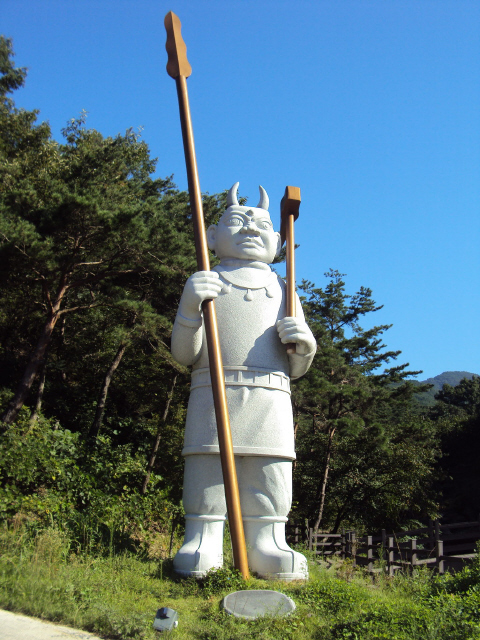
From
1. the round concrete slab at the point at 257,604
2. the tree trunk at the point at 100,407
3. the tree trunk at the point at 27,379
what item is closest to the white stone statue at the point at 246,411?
the round concrete slab at the point at 257,604

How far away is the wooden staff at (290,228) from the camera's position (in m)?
5.48

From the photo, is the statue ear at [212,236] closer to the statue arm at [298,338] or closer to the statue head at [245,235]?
the statue head at [245,235]

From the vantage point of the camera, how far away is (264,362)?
521 cm

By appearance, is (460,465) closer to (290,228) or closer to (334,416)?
(334,416)

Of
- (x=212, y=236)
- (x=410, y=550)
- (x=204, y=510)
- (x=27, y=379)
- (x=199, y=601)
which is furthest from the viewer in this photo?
(x=27, y=379)

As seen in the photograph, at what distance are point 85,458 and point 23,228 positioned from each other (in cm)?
397

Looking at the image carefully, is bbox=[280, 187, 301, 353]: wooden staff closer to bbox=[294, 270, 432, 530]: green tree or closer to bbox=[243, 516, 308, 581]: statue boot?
bbox=[243, 516, 308, 581]: statue boot

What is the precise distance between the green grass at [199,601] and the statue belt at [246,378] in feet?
5.16

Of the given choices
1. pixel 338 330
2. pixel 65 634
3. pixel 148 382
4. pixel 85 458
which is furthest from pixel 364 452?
pixel 65 634

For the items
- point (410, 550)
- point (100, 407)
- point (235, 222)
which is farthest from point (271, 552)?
point (100, 407)

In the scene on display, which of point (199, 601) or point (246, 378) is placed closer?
point (199, 601)

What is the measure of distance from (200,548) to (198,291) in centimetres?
221

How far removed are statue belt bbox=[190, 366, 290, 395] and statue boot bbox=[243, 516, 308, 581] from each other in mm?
1171

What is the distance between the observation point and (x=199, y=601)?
4047 mm
